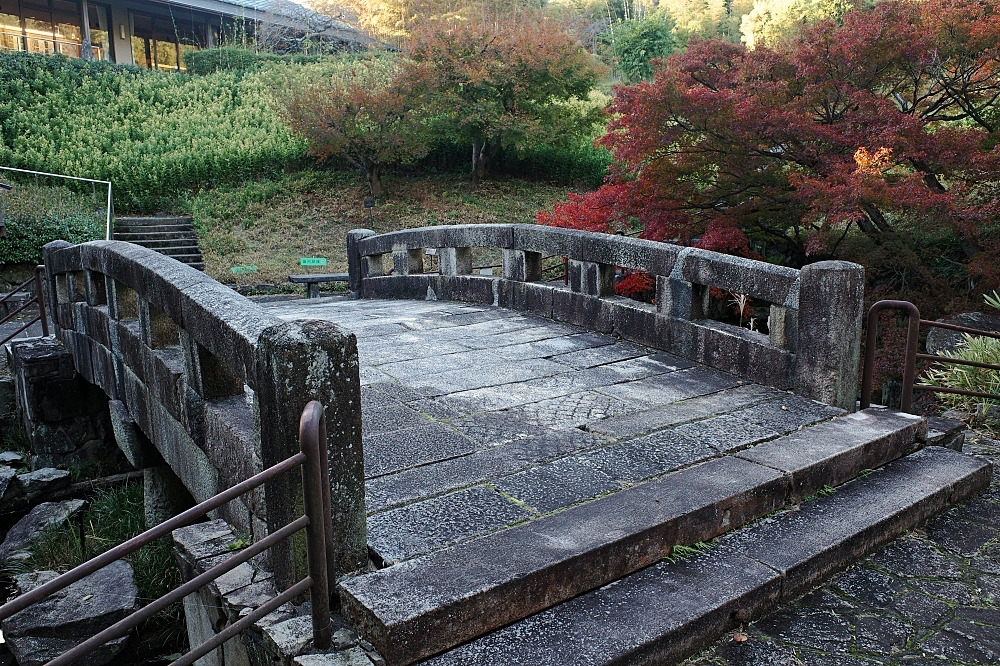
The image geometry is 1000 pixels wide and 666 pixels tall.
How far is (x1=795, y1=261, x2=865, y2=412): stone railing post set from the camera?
15.4 ft

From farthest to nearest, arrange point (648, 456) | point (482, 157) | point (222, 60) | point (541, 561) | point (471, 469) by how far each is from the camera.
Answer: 1. point (222, 60)
2. point (482, 157)
3. point (648, 456)
4. point (471, 469)
5. point (541, 561)

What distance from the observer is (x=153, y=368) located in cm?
499

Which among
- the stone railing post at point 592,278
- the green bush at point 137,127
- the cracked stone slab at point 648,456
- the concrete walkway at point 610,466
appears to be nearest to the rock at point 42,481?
the concrete walkway at point 610,466

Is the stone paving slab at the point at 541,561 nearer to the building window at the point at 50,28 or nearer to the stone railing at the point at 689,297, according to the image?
the stone railing at the point at 689,297

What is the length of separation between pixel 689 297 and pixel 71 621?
4.96 m

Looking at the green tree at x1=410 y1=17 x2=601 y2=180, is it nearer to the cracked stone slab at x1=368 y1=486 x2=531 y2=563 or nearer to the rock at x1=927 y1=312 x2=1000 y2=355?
the rock at x1=927 y1=312 x2=1000 y2=355

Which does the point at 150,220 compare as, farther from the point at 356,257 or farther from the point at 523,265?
the point at 523,265

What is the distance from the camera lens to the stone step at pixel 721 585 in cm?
275

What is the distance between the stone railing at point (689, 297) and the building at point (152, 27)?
2525cm

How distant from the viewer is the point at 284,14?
32688 millimetres

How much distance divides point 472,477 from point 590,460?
2.15 feet

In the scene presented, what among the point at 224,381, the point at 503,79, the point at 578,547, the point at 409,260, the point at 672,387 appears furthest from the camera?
the point at 503,79

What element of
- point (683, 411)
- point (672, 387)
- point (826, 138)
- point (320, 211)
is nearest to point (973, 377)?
point (672, 387)

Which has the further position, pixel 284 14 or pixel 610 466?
pixel 284 14
